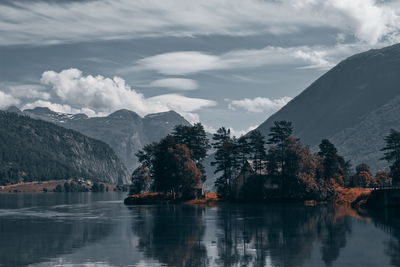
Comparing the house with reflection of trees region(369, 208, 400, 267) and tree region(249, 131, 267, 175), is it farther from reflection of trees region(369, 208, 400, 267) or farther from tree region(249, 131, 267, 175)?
reflection of trees region(369, 208, 400, 267)

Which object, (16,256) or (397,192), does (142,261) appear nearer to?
(16,256)

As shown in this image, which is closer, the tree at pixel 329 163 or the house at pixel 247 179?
the tree at pixel 329 163

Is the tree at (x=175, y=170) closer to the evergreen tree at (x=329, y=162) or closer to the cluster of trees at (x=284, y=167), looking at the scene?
the cluster of trees at (x=284, y=167)

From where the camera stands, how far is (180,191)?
171 meters

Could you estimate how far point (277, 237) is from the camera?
74250 millimetres

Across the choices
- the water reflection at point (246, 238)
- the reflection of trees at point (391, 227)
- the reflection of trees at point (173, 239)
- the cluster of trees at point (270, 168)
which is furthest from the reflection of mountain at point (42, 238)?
the cluster of trees at point (270, 168)

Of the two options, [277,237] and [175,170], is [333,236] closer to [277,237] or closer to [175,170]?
[277,237]

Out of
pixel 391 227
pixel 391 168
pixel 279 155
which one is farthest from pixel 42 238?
pixel 391 168

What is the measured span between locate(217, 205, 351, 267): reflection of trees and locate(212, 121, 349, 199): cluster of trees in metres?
43.5

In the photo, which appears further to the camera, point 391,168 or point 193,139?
point 193,139

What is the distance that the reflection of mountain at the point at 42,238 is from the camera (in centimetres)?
5928

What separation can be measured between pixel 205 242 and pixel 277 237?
10391 millimetres

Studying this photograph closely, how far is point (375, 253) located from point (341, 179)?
110851 millimetres

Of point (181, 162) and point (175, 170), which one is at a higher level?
point (181, 162)
